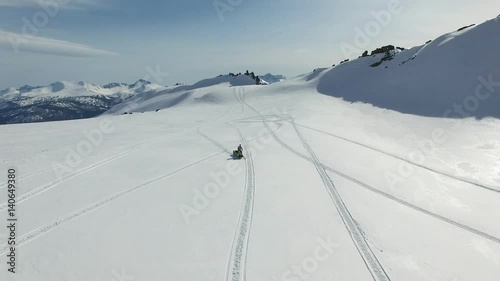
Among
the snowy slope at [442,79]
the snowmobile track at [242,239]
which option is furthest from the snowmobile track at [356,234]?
the snowy slope at [442,79]

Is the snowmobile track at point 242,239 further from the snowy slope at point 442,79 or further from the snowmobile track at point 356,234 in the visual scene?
the snowy slope at point 442,79

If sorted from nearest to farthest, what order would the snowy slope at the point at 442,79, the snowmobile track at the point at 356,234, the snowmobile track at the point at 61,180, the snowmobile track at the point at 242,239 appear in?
the snowmobile track at the point at 242,239 < the snowmobile track at the point at 356,234 < the snowmobile track at the point at 61,180 < the snowy slope at the point at 442,79

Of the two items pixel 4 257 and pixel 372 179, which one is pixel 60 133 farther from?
pixel 372 179

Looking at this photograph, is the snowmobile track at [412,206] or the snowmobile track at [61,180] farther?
the snowmobile track at [61,180]

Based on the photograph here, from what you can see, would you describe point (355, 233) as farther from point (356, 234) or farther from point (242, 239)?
Answer: point (242, 239)

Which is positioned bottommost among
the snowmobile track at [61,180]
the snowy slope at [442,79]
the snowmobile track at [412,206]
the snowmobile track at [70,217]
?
the snowmobile track at [412,206]

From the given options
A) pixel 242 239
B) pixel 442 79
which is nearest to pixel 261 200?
pixel 242 239

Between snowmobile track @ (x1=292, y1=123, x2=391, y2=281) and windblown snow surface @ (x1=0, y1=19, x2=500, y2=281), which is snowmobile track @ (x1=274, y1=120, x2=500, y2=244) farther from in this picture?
snowmobile track @ (x1=292, y1=123, x2=391, y2=281)
